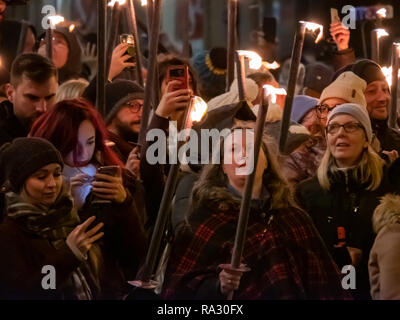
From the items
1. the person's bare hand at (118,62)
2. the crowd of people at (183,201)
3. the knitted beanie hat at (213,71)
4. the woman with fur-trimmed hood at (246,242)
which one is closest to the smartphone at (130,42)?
the person's bare hand at (118,62)

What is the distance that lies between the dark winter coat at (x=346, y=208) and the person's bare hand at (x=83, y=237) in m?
0.84

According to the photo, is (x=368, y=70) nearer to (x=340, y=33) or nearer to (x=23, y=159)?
(x=340, y=33)

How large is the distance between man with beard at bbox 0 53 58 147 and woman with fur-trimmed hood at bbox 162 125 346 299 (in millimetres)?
710

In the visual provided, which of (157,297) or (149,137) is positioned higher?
(149,137)

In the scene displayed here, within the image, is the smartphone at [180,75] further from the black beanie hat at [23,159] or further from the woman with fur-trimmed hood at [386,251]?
the woman with fur-trimmed hood at [386,251]

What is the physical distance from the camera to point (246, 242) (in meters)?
4.82

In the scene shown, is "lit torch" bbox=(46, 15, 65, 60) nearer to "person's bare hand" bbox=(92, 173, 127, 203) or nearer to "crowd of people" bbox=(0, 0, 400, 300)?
"crowd of people" bbox=(0, 0, 400, 300)

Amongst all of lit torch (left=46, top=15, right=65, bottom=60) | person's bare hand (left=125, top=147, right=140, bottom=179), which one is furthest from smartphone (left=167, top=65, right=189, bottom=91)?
lit torch (left=46, top=15, right=65, bottom=60)

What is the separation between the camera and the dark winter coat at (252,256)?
480 cm

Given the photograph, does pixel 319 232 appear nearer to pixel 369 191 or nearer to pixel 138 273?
pixel 369 191

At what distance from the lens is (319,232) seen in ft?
16.4
